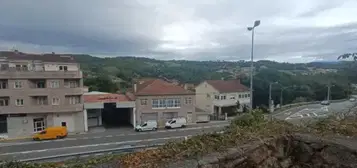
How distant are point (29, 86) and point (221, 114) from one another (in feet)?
72.3

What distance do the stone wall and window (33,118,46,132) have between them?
25.8 metres

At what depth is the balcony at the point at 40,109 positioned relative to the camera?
2420 cm

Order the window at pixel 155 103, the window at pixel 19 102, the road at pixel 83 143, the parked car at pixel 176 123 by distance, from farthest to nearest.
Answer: the window at pixel 155 103, the parked car at pixel 176 123, the window at pixel 19 102, the road at pixel 83 143

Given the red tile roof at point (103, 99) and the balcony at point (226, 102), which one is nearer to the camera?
the red tile roof at point (103, 99)

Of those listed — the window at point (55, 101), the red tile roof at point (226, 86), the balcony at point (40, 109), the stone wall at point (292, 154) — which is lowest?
the balcony at point (40, 109)

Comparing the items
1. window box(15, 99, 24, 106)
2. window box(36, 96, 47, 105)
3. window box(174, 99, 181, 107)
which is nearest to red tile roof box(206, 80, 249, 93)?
window box(174, 99, 181, 107)

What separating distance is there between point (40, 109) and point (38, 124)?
1.75m

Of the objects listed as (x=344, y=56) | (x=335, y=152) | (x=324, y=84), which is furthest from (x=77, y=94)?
(x=324, y=84)

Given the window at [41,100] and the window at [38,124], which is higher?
A: the window at [41,100]

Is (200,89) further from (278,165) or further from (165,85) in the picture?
(278,165)

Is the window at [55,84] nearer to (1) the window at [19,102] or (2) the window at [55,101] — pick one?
(2) the window at [55,101]

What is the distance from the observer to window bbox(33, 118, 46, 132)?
25.5m

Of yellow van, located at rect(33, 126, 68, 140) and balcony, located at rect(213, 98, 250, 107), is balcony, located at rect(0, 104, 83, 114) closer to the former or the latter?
yellow van, located at rect(33, 126, 68, 140)

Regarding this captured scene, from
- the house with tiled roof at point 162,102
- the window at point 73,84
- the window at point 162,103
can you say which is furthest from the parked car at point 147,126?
the window at point 73,84
